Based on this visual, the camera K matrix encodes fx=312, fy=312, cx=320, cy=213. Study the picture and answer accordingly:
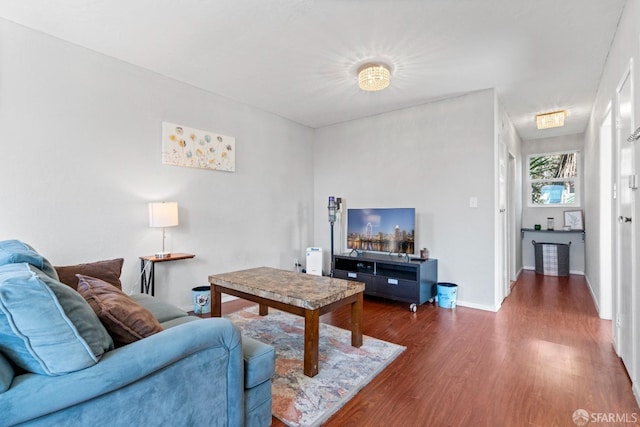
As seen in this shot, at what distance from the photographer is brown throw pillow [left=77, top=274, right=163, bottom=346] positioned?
1214 millimetres

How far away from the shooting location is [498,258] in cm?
367

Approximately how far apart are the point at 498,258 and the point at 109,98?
14.5 ft

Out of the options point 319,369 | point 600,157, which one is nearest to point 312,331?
point 319,369

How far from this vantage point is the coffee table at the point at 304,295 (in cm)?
209

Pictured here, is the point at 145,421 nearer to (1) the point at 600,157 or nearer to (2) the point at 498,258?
(2) the point at 498,258

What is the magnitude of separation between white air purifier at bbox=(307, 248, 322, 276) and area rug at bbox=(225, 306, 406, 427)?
143 cm

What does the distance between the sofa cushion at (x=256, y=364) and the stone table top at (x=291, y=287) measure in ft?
1.79

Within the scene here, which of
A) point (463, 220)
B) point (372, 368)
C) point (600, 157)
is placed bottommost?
point (372, 368)

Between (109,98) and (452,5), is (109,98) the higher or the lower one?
the lower one

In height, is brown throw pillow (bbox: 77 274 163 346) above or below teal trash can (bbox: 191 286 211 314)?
above


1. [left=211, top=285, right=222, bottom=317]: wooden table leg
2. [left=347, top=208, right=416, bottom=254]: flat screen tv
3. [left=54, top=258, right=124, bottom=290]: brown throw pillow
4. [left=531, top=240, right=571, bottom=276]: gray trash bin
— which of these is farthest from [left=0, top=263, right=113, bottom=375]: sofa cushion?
[left=531, top=240, right=571, bottom=276]: gray trash bin

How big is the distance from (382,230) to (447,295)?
111cm

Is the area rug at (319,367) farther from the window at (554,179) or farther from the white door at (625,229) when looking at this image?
the window at (554,179)

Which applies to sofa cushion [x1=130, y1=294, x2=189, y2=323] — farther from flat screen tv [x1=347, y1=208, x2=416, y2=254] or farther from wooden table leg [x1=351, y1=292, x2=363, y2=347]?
flat screen tv [x1=347, y1=208, x2=416, y2=254]
